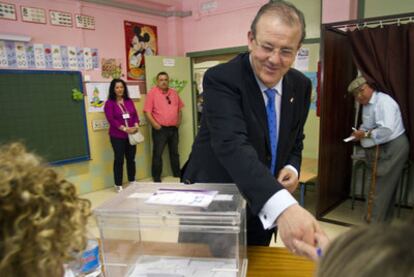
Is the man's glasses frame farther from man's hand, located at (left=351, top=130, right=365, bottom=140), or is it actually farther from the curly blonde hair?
man's hand, located at (left=351, top=130, right=365, bottom=140)

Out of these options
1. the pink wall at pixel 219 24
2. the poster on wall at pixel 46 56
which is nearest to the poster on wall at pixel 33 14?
the poster on wall at pixel 46 56

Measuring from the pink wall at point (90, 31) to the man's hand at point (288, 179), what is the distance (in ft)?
11.9

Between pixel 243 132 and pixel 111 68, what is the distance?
154 inches

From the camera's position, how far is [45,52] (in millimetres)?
3873

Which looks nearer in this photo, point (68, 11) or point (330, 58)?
point (330, 58)

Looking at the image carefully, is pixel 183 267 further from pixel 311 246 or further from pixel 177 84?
pixel 177 84

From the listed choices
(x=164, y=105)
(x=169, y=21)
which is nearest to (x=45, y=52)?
(x=164, y=105)

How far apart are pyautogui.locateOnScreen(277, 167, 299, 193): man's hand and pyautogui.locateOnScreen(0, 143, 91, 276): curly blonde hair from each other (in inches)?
32.6

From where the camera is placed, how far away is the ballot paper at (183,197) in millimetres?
913

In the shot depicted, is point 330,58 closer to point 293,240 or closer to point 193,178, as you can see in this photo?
point 193,178

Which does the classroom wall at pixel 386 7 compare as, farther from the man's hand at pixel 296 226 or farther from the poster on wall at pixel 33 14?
the poster on wall at pixel 33 14

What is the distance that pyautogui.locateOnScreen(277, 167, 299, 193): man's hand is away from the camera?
1.22 metres

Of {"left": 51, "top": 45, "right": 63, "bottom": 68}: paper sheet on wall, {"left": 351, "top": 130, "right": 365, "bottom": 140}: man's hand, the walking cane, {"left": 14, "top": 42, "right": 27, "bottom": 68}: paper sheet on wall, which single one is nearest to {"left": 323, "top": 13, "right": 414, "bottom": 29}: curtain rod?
{"left": 351, "top": 130, "right": 365, "bottom": 140}: man's hand

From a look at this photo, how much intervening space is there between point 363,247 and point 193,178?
935 mm
